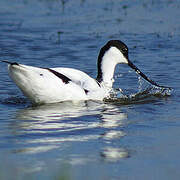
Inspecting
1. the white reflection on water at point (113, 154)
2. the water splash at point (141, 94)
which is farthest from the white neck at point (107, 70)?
the white reflection on water at point (113, 154)

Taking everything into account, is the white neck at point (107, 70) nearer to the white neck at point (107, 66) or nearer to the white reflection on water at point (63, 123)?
the white neck at point (107, 66)

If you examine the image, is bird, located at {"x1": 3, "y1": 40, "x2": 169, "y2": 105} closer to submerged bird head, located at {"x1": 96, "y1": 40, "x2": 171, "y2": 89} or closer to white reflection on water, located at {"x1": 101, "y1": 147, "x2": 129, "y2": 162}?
submerged bird head, located at {"x1": 96, "y1": 40, "x2": 171, "y2": 89}

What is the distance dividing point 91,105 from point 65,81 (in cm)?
47

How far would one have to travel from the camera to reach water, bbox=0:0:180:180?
474 centimetres

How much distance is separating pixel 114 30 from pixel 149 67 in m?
2.62

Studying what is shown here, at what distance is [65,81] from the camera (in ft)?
22.9

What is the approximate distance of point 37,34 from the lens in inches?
455

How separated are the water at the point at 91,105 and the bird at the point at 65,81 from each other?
12 cm

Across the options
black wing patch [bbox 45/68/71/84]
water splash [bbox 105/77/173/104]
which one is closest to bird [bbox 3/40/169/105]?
black wing patch [bbox 45/68/71/84]

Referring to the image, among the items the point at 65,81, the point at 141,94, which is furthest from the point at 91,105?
the point at 141,94

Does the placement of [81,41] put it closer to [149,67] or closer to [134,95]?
[149,67]

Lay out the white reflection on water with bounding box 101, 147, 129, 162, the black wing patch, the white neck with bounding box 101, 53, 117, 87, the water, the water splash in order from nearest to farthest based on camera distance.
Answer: the water → the white reflection on water with bounding box 101, 147, 129, 162 → the black wing patch → the water splash → the white neck with bounding box 101, 53, 117, 87

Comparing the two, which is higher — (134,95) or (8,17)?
(8,17)

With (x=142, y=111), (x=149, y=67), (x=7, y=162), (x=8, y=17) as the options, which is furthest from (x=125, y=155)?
(x=8, y=17)
